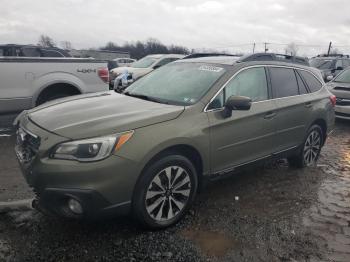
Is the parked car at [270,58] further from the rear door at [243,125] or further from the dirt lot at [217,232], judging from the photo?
the dirt lot at [217,232]

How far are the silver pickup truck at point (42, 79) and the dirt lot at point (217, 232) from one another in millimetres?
1949

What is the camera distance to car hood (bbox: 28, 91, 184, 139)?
10.7 feet

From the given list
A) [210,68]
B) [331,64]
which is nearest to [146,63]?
[331,64]

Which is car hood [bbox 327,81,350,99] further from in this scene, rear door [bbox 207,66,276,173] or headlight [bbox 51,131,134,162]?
headlight [bbox 51,131,134,162]

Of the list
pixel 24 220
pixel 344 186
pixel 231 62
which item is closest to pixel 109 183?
pixel 24 220

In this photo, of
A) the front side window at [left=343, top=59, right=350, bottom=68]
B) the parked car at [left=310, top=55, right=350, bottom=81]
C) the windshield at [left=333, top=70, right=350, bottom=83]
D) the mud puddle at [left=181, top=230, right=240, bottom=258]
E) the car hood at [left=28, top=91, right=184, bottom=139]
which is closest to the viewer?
the car hood at [left=28, top=91, right=184, bottom=139]

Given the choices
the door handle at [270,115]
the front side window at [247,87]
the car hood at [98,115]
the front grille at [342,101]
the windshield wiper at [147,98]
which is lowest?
the front grille at [342,101]

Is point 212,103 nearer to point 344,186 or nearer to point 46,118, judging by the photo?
point 46,118

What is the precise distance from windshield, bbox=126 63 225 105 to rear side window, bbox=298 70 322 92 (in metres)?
1.87

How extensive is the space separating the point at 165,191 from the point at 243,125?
129 centimetres

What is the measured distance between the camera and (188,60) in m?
5.08

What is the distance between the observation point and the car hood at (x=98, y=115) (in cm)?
328

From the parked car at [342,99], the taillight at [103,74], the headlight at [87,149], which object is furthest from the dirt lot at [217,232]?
the parked car at [342,99]

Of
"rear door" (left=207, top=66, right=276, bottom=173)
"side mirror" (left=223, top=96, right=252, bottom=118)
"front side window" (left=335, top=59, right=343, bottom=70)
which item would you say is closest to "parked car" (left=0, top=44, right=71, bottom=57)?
"rear door" (left=207, top=66, right=276, bottom=173)
